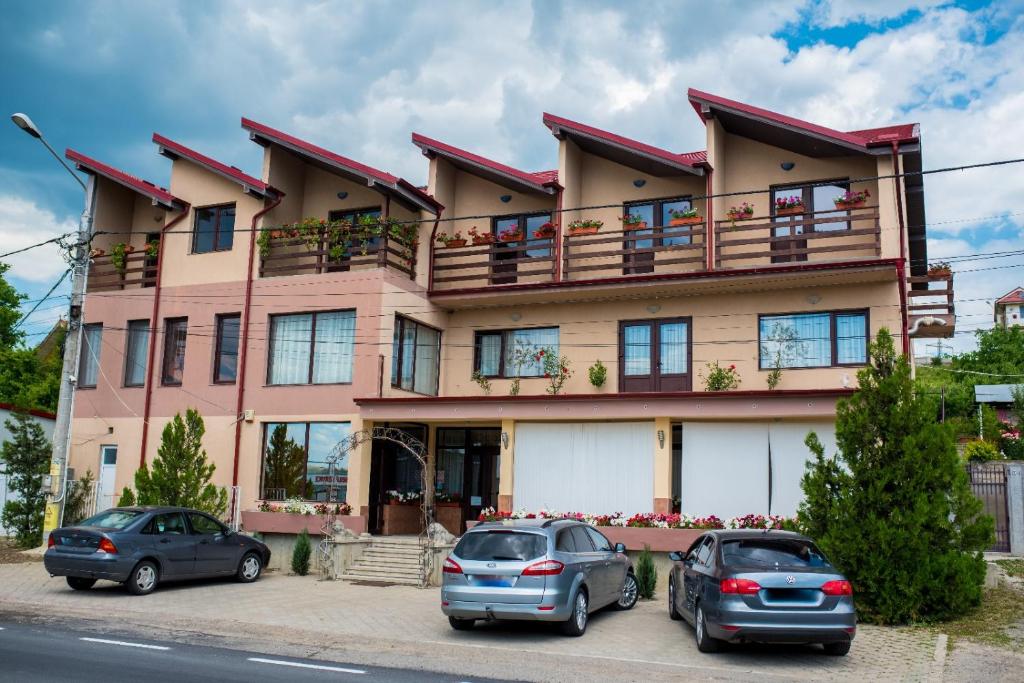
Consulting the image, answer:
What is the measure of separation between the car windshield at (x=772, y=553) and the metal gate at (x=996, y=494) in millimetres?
10117

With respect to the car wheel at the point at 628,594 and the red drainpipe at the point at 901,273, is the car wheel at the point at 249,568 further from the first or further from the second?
the red drainpipe at the point at 901,273

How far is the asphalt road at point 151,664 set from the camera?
9.02 m

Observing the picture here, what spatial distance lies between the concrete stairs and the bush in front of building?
899 centimetres

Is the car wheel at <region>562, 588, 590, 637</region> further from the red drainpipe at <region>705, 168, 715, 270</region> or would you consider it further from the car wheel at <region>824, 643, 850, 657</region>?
the red drainpipe at <region>705, 168, 715, 270</region>

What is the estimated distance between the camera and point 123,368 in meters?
24.5

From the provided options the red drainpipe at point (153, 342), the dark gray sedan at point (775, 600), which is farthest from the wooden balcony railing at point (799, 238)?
the red drainpipe at point (153, 342)

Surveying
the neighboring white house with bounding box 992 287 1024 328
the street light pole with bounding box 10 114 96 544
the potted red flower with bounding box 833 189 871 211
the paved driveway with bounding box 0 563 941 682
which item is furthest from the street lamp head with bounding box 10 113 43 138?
the neighboring white house with bounding box 992 287 1024 328

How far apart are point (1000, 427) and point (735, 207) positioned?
19.1 meters

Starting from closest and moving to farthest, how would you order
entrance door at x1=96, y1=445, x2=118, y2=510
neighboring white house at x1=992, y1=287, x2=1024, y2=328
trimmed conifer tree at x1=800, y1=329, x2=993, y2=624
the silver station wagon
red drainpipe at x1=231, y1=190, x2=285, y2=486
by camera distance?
the silver station wagon → trimmed conifer tree at x1=800, y1=329, x2=993, y2=624 → red drainpipe at x1=231, y1=190, x2=285, y2=486 → entrance door at x1=96, y1=445, x2=118, y2=510 → neighboring white house at x1=992, y1=287, x2=1024, y2=328

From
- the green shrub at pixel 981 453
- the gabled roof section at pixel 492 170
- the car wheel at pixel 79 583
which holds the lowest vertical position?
the car wheel at pixel 79 583

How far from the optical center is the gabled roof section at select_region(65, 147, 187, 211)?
24188 mm

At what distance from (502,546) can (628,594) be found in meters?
3.70

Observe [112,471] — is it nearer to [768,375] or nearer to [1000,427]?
[768,375]

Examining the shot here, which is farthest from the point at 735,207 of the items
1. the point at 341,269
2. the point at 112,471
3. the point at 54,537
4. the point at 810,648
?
the point at 112,471
